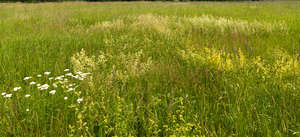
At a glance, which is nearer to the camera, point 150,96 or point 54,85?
point 54,85

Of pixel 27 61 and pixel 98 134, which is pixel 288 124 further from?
pixel 27 61

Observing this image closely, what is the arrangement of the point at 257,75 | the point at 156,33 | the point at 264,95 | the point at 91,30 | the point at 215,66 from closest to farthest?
1. the point at 264,95
2. the point at 257,75
3. the point at 215,66
4. the point at 156,33
5. the point at 91,30

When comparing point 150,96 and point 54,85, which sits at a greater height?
point 54,85

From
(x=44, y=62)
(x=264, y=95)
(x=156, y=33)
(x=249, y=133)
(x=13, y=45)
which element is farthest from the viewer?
(x=156, y=33)

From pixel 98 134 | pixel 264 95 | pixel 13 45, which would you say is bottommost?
pixel 98 134

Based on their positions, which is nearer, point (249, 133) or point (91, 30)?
point (249, 133)

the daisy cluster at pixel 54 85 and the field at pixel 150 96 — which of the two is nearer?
the field at pixel 150 96

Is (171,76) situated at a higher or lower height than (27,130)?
higher

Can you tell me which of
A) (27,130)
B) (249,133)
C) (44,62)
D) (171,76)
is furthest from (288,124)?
(44,62)

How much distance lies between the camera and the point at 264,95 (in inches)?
84.3

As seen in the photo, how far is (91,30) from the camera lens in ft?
20.4

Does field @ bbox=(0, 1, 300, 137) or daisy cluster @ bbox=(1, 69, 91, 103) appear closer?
field @ bbox=(0, 1, 300, 137)

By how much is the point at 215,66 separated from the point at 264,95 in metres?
0.89

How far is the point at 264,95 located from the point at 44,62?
10.2 feet
